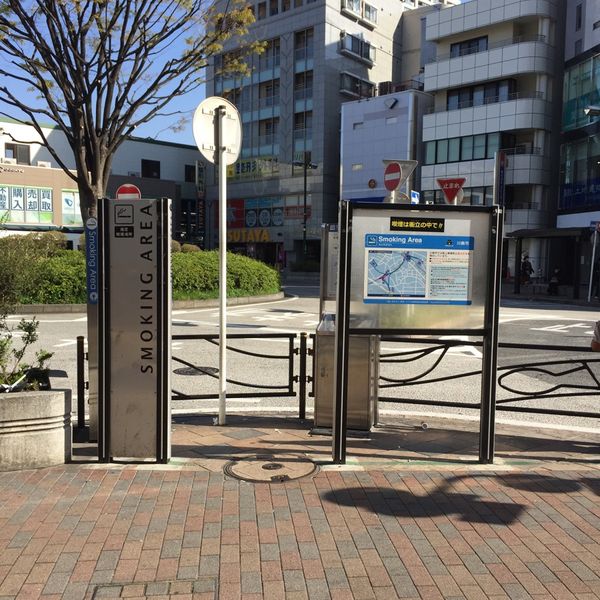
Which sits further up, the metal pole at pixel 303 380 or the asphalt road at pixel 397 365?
the metal pole at pixel 303 380

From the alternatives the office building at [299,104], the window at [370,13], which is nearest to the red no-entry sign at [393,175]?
the office building at [299,104]

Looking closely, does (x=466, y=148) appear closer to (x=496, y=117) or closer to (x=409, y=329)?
(x=496, y=117)

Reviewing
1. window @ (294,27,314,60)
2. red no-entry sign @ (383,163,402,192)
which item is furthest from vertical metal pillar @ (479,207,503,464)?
window @ (294,27,314,60)

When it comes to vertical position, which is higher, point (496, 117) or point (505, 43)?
point (505, 43)

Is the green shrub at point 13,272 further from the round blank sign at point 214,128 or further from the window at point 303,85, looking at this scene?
the window at point 303,85

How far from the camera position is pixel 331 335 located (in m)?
5.93

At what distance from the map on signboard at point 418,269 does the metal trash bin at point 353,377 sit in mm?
908

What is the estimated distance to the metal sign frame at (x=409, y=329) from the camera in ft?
15.8

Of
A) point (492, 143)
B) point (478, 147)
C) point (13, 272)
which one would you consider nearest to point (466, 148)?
point (478, 147)

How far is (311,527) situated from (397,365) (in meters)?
6.44

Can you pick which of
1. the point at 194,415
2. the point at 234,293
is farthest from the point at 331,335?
the point at 234,293

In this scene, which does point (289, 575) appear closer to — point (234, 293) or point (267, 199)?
point (234, 293)

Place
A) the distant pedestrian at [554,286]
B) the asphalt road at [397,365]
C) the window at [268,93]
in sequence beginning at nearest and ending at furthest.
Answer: the asphalt road at [397,365] → the distant pedestrian at [554,286] → the window at [268,93]

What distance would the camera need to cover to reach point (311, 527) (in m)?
3.84
